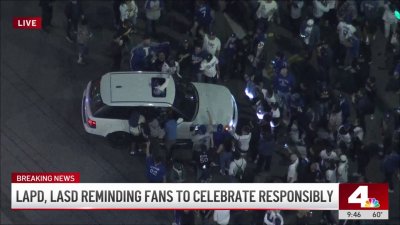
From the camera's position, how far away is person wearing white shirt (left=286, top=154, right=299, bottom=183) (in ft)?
71.6

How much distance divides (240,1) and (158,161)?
6.86 m

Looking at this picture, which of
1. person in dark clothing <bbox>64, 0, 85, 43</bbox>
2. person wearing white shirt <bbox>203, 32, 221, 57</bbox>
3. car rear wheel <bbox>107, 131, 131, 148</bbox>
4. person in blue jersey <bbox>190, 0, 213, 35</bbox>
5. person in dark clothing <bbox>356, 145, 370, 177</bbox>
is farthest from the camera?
person in blue jersey <bbox>190, 0, 213, 35</bbox>

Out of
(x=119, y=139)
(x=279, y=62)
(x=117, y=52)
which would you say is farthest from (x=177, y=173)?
(x=117, y=52)

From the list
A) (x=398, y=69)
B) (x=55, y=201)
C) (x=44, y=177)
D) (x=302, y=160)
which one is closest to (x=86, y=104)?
(x=44, y=177)

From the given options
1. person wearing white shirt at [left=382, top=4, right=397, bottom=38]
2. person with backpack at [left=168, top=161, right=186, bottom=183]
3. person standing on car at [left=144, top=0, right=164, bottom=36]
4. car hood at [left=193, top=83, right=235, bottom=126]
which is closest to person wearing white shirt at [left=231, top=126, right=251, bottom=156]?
car hood at [left=193, top=83, right=235, bottom=126]

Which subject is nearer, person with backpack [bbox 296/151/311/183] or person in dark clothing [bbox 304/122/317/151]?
person with backpack [bbox 296/151/311/183]

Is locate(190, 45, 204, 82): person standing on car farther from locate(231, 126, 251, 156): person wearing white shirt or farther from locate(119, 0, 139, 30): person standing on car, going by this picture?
locate(231, 126, 251, 156): person wearing white shirt

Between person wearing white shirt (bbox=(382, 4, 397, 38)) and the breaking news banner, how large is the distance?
→ 5.92 meters

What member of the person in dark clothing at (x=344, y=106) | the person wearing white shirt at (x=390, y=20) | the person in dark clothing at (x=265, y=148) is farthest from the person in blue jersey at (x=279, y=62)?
the person wearing white shirt at (x=390, y=20)

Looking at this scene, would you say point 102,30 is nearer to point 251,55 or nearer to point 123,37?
point 123,37

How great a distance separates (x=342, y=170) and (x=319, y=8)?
535 cm

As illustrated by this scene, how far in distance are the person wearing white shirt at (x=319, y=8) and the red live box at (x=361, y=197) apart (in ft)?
19.9

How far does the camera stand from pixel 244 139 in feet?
73.8

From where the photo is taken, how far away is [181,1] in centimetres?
2638
